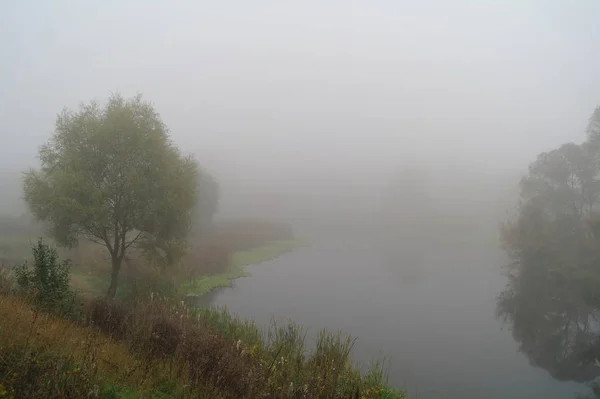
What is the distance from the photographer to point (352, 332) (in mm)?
24688

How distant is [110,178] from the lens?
73.7 ft

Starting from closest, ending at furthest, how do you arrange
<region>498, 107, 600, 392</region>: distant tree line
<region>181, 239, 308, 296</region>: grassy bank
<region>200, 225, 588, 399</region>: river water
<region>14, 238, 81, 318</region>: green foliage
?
<region>14, 238, 81, 318</region>: green foliage, <region>200, 225, 588, 399</region>: river water, <region>498, 107, 600, 392</region>: distant tree line, <region>181, 239, 308, 296</region>: grassy bank

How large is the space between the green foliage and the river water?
15.0m

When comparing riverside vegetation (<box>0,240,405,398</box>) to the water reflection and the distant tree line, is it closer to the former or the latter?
the water reflection

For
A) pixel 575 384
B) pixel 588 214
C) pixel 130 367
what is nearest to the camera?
pixel 130 367

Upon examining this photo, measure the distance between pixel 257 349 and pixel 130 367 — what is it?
6158mm

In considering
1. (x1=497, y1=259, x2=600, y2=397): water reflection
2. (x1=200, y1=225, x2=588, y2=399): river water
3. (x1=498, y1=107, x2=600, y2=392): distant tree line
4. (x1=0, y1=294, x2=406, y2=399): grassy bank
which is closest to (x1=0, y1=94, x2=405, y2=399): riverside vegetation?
(x1=0, y1=294, x2=406, y2=399): grassy bank

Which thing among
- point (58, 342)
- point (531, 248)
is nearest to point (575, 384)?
point (58, 342)

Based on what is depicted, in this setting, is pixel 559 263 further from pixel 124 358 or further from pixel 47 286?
pixel 47 286

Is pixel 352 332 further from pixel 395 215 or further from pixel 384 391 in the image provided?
pixel 395 215

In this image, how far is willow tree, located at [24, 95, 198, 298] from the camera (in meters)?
20.8

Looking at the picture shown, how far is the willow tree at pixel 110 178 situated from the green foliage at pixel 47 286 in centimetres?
868

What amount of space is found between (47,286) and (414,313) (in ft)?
88.8

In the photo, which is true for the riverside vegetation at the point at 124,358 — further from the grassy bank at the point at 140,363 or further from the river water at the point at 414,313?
Result: the river water at the point at 414,313
